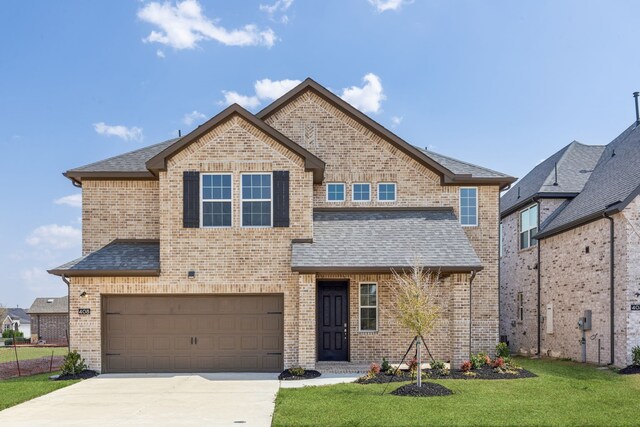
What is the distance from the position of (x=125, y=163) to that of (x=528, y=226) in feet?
49.8

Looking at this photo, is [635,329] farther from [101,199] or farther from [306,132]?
[101,199]

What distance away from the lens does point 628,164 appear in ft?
62.3

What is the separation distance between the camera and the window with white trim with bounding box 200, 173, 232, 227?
16.6 metres

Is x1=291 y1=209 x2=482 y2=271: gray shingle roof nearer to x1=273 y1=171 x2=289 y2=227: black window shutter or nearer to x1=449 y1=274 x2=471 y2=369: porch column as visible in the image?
x1=449 y1=274 x2=471 y2=369: porch column

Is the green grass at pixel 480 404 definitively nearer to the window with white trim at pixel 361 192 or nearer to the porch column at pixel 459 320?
the porch column at pixel 459 320

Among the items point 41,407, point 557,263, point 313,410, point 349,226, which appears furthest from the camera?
point 557,263

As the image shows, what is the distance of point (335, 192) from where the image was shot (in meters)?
19.1

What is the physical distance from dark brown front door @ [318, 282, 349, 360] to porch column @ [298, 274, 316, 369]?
1829mm

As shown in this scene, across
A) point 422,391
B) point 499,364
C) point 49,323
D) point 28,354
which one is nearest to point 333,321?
point 499,364

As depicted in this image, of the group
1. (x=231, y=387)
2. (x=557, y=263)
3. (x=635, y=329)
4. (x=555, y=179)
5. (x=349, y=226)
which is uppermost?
(x=555, y=179)

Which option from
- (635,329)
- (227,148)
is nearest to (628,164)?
(635,329)

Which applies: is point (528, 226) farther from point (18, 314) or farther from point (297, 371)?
point (18, 314)

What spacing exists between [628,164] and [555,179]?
3756 mm

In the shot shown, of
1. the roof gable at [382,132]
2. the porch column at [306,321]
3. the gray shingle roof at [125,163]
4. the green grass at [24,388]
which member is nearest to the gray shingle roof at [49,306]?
the gray shingle roof at [125,163]
